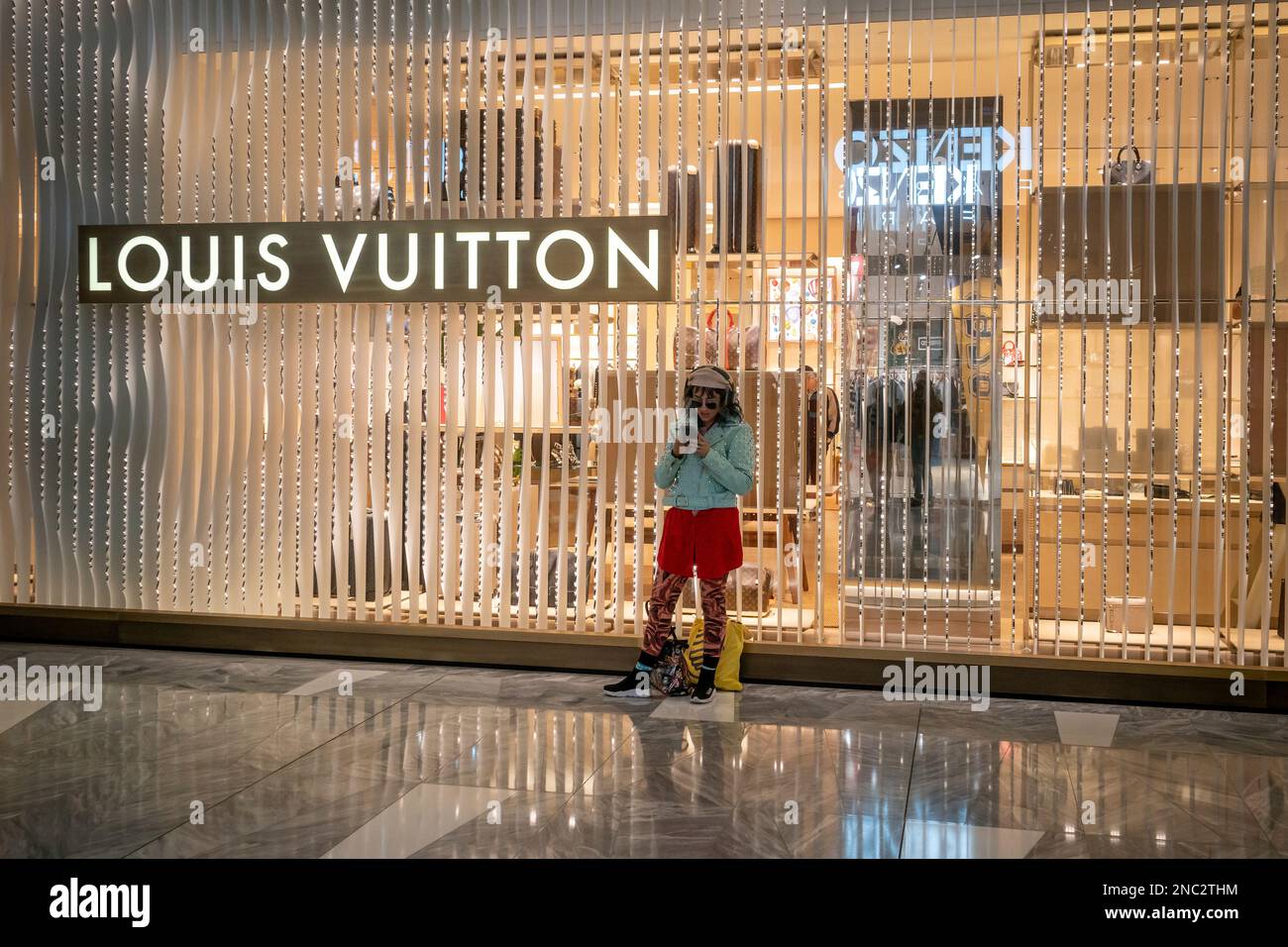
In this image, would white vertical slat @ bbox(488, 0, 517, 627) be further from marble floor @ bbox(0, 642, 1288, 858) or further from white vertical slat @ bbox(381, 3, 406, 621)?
marble floor @ bbox(0, 642, 1288, 858)

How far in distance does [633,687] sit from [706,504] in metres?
1.00

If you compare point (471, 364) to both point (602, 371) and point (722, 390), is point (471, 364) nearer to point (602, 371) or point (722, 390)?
point (602, 371)

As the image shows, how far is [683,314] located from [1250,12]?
9.96 ft

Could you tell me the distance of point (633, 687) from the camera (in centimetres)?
588

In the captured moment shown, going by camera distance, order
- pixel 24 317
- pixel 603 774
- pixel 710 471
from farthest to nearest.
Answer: pixel 24 317 < pixel 710 471 < pixel 603 774

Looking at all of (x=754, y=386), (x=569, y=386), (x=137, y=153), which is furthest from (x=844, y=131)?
(x=137, y=153)

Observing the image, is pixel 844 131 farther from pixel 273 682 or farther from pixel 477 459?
pixel 273 682

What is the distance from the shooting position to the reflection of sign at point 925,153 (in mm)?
5895

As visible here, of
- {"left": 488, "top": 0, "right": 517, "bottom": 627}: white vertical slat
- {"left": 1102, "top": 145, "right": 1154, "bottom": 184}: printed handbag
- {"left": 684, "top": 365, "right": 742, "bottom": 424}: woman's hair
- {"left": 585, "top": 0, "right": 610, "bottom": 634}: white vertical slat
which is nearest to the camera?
{"left": 684, "top": 365, "right": 742, "bottom": 424}: woman's hair

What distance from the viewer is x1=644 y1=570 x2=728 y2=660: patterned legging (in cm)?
577

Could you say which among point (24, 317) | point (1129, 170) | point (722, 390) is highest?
point (1129, 170)

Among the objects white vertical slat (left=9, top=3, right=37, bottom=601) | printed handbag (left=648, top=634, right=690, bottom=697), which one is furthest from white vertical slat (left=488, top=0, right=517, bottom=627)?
white vertical slat (left=9, top=3, right=37, bottom=601)

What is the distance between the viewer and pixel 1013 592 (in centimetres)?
597

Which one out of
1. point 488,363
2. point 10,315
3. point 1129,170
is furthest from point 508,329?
point 1129,170
